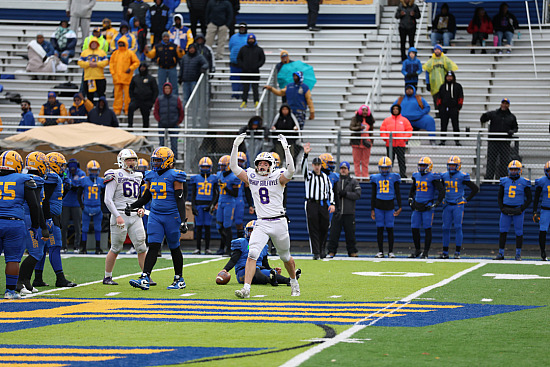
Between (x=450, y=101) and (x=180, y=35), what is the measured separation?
717cm

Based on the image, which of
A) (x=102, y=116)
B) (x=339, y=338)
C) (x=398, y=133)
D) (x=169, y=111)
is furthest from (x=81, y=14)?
(x=339, y=338)

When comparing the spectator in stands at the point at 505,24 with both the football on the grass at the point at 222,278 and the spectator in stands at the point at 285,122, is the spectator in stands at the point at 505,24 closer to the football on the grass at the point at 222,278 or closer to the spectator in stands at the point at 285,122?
the spectator in stands at the point at 285,122

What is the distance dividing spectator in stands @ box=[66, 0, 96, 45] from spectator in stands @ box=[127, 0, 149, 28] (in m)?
1.35

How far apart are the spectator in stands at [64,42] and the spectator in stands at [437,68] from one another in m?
9.79

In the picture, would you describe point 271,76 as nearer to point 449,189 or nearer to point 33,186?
point 449,189

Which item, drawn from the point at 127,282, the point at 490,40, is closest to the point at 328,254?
the point at 127,282

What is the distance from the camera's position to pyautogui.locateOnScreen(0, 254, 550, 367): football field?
729 centimetres

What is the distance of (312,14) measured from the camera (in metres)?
26.4

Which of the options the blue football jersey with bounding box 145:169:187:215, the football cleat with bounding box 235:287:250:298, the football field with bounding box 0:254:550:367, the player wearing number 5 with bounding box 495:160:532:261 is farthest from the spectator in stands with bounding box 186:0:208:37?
the football cleat with bounding box 235:287:250:298

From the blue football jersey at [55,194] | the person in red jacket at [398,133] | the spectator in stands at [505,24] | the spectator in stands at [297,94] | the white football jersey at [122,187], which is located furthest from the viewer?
the spectator in stands at [505,24]

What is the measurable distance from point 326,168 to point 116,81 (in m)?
8.12

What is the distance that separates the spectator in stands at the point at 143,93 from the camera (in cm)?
2258

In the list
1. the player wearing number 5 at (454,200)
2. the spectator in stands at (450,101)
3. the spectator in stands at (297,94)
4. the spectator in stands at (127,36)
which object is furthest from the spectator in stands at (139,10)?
the player wearing number 5 at (454,200)

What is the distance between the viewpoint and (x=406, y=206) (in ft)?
66.8
